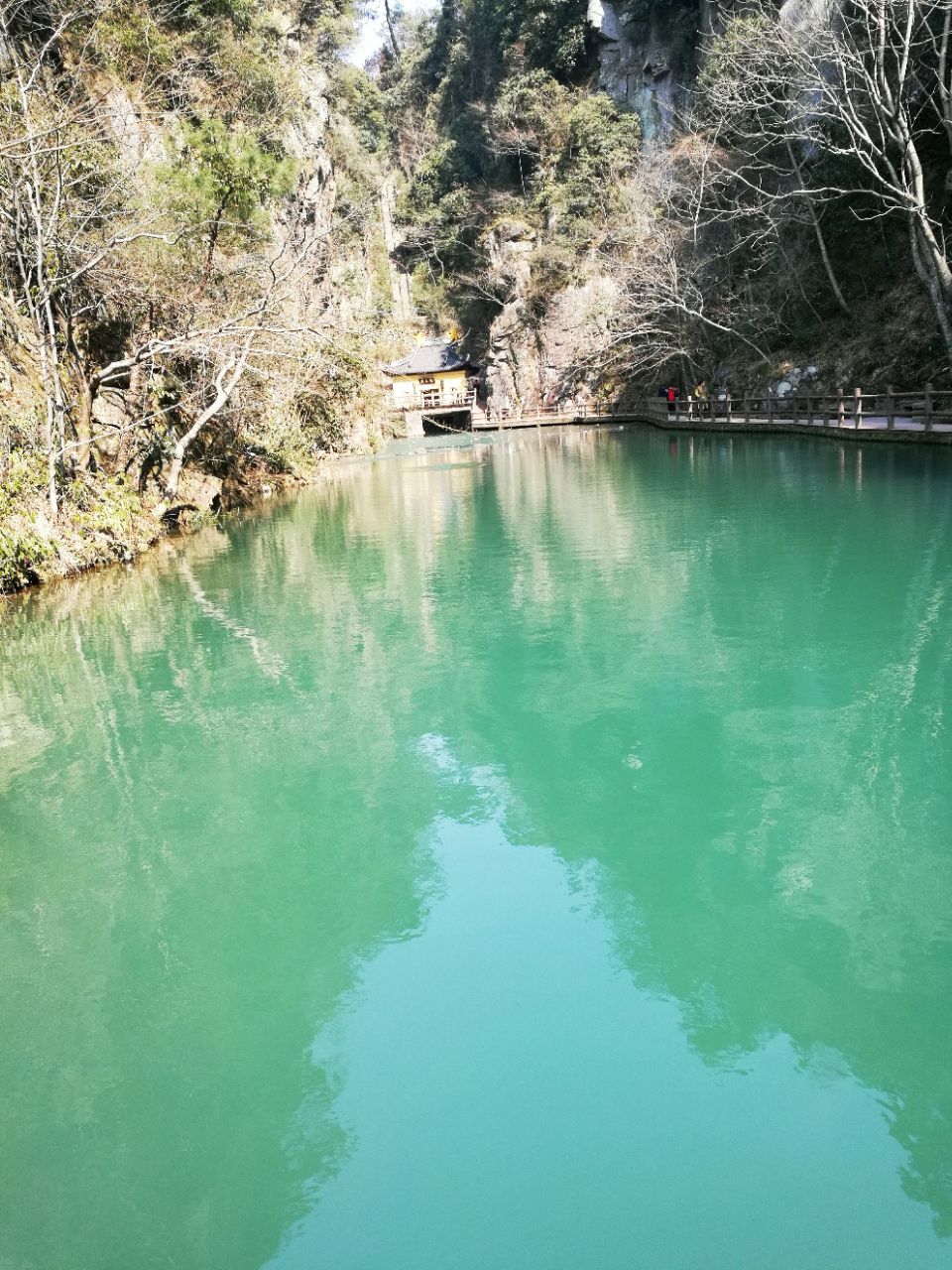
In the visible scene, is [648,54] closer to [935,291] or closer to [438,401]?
[438,401]

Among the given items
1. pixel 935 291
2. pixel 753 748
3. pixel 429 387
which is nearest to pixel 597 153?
pixel 429 387

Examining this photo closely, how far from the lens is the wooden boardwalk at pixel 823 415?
21.1 m

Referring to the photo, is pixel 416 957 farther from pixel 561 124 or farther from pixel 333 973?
pixel 561 124

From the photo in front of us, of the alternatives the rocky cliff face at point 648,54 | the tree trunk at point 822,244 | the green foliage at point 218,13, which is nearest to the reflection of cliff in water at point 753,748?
the tree trunk at point 822,244

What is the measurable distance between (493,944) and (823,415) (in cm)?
2540

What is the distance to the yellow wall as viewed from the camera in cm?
6009

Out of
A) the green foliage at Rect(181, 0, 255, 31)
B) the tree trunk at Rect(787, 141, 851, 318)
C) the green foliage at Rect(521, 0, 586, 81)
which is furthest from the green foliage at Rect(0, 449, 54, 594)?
the green foliage at Rect(521, 0, 586, 81)

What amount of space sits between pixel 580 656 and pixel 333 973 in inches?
185

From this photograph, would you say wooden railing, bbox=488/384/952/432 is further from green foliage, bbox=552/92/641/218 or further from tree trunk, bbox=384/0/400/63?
tree trunk, bbox=384/0/400/63

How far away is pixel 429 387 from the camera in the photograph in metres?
61.0

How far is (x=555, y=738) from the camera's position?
6.55 m

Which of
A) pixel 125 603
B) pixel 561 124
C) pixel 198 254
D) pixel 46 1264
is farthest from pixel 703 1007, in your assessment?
pixel 561 124

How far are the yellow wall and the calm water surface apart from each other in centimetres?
5268

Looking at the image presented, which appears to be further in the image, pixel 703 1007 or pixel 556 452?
pixel 556 452
